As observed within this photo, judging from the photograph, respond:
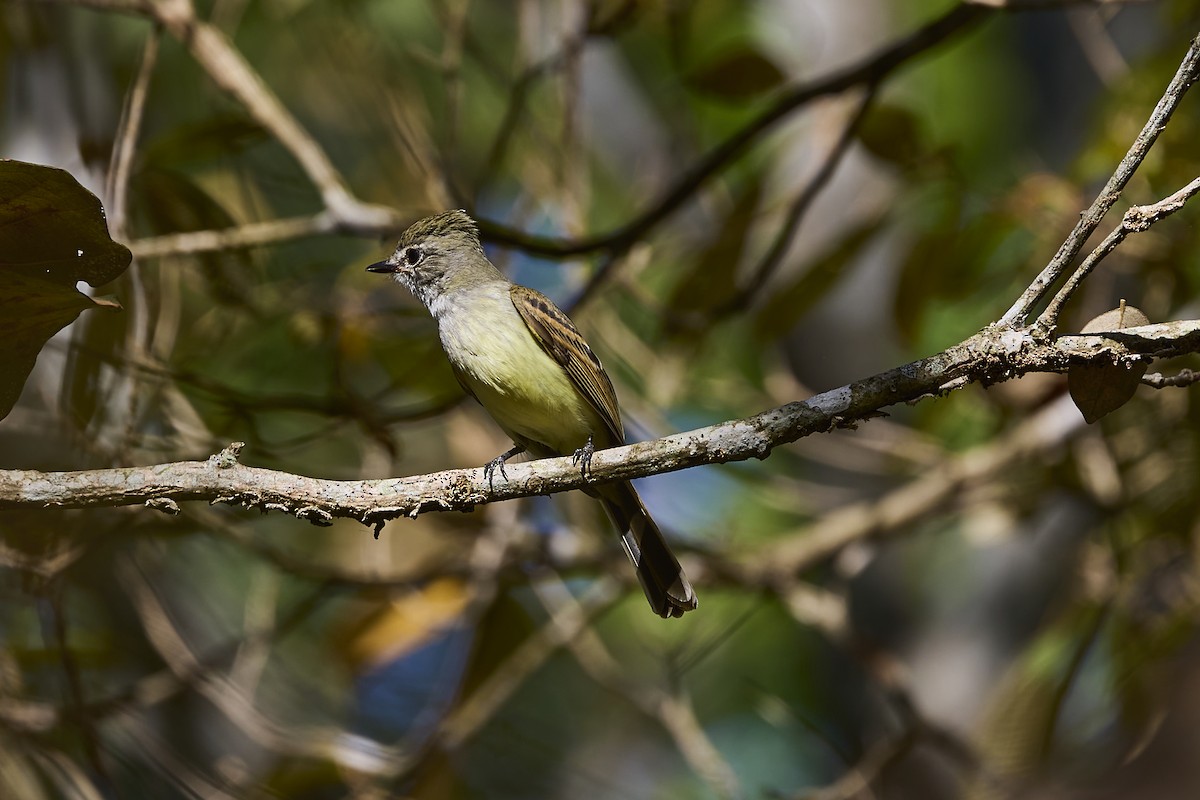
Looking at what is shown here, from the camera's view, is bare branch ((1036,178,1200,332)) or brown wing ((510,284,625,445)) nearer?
bare branch ((1036,178,1200,332))

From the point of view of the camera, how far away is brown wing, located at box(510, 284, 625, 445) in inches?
148

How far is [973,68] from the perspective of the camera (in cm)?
780

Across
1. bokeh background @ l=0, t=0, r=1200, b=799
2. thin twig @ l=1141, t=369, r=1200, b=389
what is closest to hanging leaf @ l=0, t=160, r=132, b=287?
bokeh background @ l=0, t=0, r=1200, b=799

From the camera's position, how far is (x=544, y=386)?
3.75 metres

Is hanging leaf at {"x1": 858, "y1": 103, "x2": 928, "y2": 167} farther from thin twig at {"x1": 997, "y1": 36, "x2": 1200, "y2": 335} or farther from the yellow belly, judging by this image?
thin twig at {"x1": 997, "y1": 36, "x2": 1200, "y2": 335}

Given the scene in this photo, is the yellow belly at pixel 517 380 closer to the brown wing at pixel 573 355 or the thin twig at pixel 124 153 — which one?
the brown wing at pixel 573 355

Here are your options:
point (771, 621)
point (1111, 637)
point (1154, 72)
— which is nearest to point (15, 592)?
point (1154, 72)

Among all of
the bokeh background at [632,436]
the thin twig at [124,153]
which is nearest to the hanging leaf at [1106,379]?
the bokeh background at [632,436]

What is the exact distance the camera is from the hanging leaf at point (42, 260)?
208 cm

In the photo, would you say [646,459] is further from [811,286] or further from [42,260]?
[811,286]

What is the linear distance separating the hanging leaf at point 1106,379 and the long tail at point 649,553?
5.03 ft

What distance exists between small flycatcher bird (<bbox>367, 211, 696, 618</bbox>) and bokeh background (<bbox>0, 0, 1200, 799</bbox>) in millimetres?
177

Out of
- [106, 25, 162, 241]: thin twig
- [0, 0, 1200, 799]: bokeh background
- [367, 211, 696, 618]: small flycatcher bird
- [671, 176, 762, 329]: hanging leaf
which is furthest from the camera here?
[671, 176, 762, 329]: hanging leaf

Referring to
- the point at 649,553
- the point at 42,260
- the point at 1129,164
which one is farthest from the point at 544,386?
the point at 1129,164
